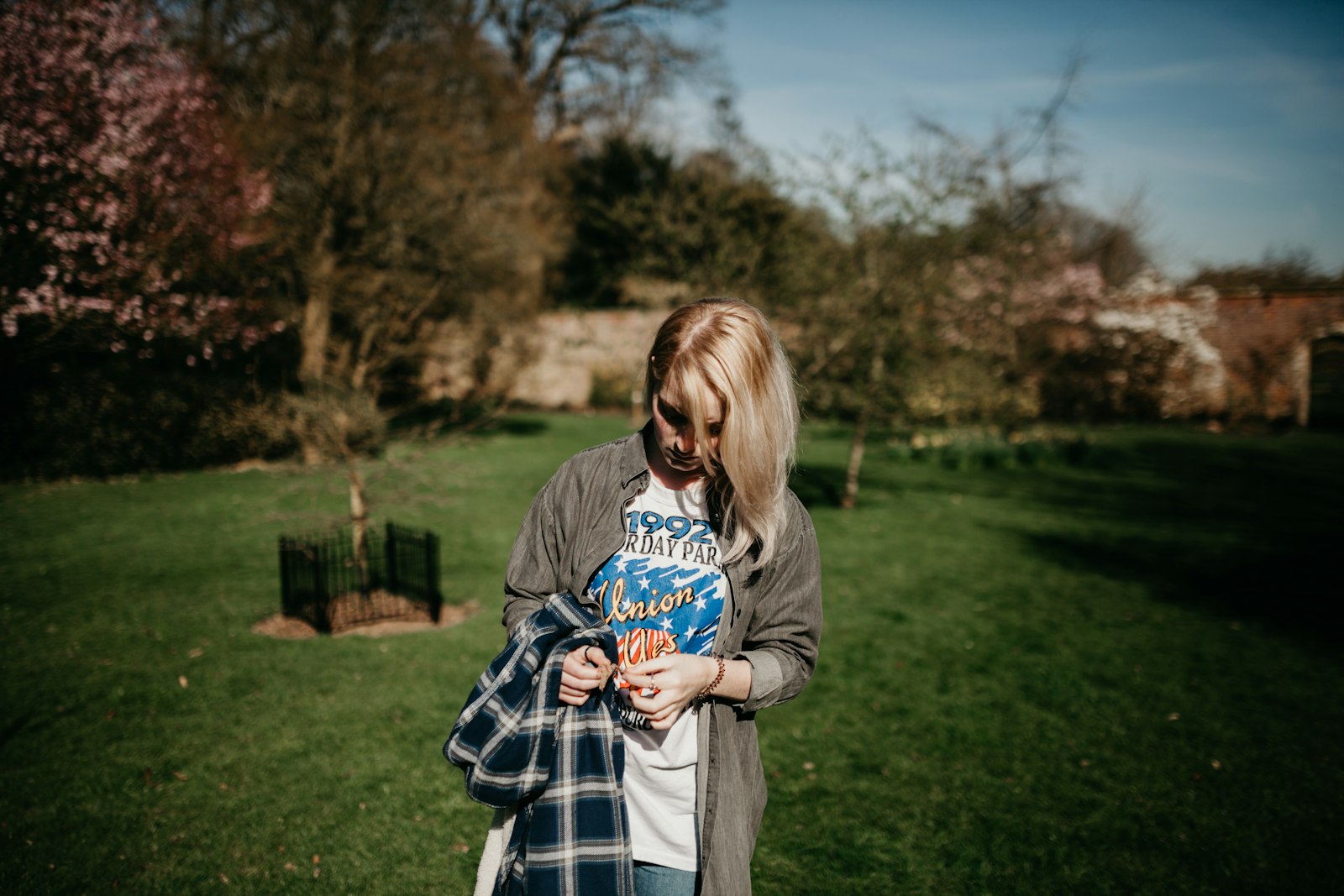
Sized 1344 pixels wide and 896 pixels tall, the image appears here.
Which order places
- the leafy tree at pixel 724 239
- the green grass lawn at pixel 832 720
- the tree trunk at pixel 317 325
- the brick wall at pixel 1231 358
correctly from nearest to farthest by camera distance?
the green grass lawn at pixel 832 720 < the leafy tree at pixel 724 239 < the tree trunk at pixel 317 325 < the brick wall at pixel 1231 358

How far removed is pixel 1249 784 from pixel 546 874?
4865mm

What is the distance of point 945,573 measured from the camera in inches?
340

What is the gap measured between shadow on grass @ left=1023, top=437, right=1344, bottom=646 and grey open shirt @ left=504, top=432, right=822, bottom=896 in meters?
7.86

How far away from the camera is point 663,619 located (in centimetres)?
172

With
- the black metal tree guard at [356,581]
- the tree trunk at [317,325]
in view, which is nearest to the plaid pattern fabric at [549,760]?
the black metal tree guard at [356,581]

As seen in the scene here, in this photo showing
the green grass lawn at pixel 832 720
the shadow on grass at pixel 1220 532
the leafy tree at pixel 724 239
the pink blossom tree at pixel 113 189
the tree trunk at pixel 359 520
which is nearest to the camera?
the green grass lawn at pixel 832 720

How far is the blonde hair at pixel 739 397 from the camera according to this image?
1.57 metres

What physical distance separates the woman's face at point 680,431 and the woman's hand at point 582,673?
0.46 metres

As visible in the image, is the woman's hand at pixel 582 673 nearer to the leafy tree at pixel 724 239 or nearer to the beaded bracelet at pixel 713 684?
the beaded bracelet at pixel 713 684

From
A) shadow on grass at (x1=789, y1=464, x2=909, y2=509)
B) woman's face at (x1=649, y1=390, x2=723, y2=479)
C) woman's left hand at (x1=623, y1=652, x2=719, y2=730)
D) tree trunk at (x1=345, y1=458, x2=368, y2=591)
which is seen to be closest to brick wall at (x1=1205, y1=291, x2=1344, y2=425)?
shadow on grass at (x1=789, y1=464, x2=909, y2=509)

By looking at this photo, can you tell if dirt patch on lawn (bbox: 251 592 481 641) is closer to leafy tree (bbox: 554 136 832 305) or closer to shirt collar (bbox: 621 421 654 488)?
shirt collar (bbox: 621 421 654 488)

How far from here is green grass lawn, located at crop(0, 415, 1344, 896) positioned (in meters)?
3.56

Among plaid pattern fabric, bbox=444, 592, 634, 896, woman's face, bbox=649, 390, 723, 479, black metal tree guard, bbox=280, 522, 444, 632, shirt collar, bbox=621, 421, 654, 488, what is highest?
woman's face, bbox=649, 390, 723, 479

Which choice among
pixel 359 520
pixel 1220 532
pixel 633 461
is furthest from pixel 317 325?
pixel 1220 532
